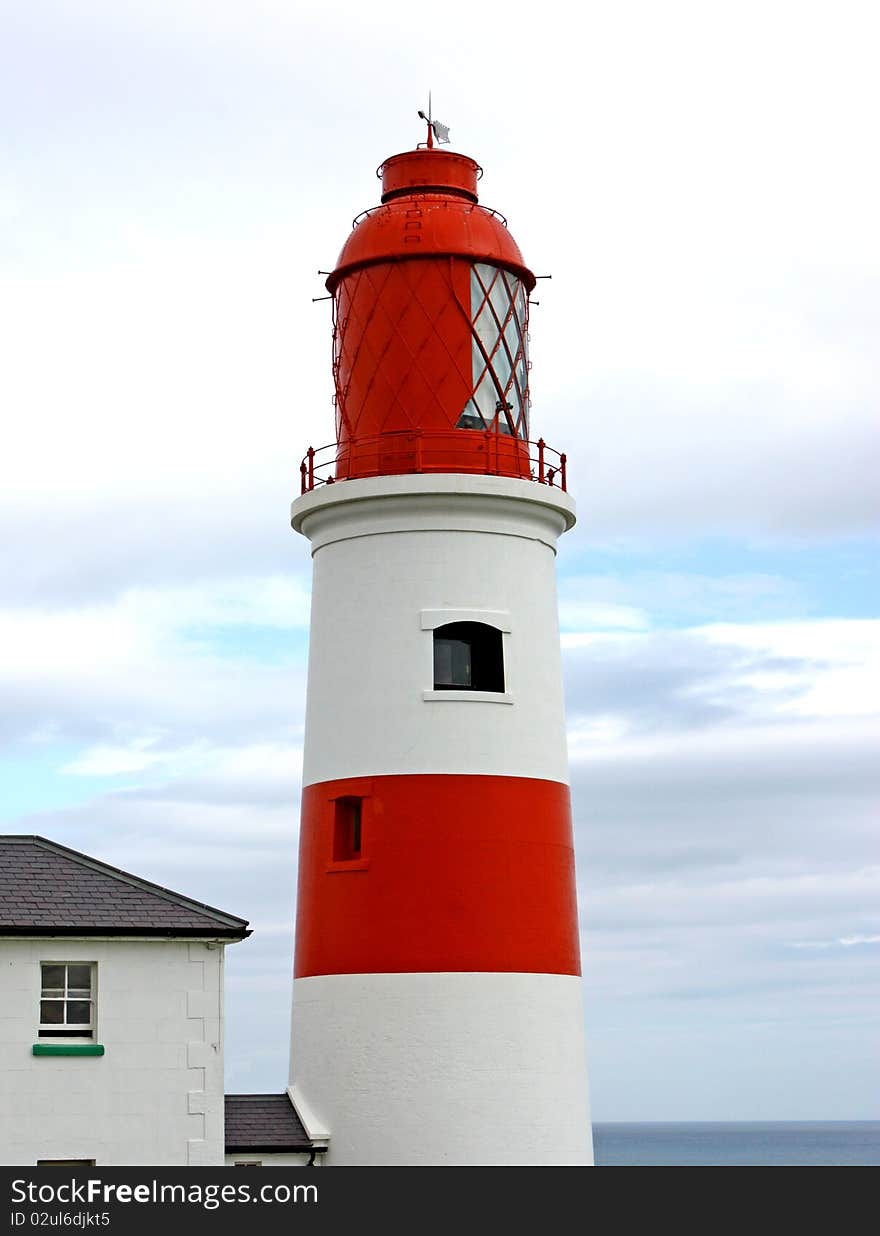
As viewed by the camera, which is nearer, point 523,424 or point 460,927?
point 460,927

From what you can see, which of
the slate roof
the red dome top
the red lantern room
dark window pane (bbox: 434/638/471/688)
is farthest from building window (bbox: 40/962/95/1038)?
the red dome top

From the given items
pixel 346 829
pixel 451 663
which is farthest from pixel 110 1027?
pixel 451 663

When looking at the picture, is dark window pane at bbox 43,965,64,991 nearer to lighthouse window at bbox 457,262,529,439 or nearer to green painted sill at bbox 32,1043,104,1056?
green painted sill at bbox 32,1043,104,1056

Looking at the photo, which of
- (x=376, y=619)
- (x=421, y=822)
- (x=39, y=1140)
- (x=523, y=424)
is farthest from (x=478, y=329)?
(x=39, y=1140)

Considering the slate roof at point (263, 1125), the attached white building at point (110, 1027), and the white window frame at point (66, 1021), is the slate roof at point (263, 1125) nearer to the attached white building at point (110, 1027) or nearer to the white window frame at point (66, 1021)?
the attached white building at point (110, 1027)

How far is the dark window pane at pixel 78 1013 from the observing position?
22.0 meters

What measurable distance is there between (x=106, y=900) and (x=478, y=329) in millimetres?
8502

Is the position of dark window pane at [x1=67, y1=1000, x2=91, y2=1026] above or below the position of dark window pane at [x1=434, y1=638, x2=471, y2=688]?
below

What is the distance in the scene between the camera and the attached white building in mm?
21547

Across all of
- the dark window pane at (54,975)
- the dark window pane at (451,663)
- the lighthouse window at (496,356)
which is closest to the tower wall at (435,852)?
the dark window pane at (451,663)

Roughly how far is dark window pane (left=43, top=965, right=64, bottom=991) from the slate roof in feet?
8.95
